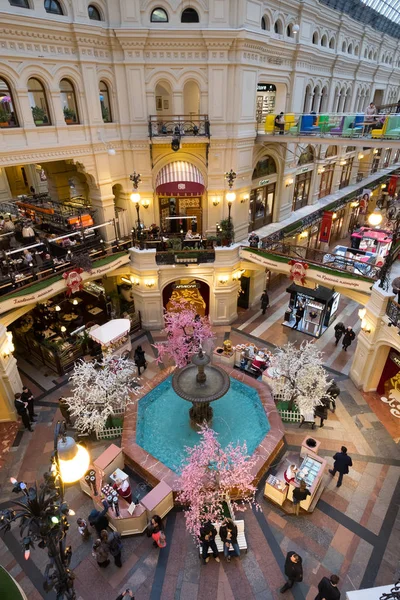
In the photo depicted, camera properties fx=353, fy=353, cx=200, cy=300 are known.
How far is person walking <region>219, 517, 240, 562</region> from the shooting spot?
9.08 m

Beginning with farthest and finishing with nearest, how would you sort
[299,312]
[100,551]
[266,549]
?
1. [299,312]
2. [266,549]
3. [100,551]

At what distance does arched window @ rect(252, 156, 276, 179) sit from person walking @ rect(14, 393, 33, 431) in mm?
16393

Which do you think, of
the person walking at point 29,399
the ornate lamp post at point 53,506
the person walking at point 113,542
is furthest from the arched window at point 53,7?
the person walking at point 113,542

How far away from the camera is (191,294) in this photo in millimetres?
22453

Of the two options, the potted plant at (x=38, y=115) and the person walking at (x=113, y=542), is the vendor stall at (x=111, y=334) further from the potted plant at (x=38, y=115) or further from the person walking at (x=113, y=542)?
the potted plant at (x=38, y=115)

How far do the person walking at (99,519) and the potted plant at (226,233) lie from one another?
12.7 meters

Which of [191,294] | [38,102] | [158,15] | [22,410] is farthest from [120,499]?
[158,15]

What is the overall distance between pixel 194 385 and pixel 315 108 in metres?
22.1

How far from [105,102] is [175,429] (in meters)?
15.1

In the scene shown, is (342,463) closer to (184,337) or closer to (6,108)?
(184,337)

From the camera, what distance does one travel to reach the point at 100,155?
1680cm

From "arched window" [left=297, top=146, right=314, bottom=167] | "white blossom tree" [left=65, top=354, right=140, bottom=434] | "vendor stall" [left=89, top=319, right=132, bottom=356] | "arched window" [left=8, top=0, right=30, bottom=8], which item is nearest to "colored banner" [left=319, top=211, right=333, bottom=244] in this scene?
"arched window" [left=297, top=146, right=314, bottom=167]

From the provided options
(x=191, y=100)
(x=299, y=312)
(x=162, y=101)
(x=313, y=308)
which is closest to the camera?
(x=313, y=308)

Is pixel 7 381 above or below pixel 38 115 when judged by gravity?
below
